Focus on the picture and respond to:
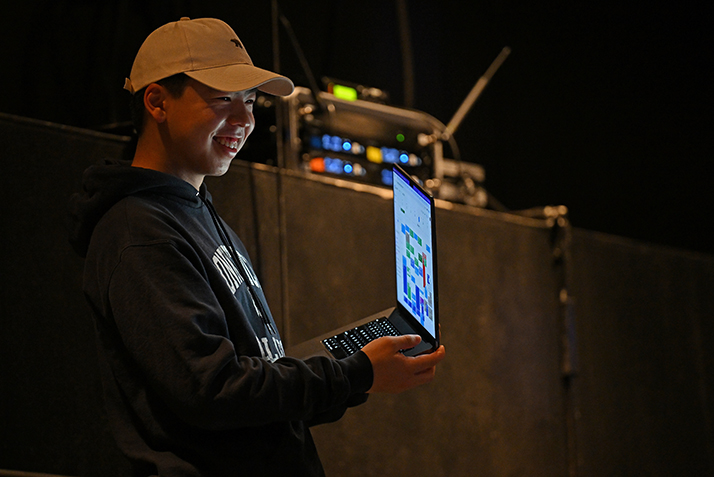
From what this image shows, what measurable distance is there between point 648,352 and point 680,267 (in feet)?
1.21

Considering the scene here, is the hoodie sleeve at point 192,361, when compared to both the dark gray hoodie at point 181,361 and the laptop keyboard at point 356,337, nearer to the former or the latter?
the dark gray hoodie at point 181,361

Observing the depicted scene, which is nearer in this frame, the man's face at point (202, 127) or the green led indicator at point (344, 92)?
the man's face at point (202, 127)

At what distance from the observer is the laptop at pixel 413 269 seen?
1473 millimetres

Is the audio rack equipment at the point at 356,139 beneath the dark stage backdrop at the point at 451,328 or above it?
above

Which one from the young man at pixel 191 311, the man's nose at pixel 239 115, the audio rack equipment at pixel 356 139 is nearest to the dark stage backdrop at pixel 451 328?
the audio rack equipment at pixel 356 139

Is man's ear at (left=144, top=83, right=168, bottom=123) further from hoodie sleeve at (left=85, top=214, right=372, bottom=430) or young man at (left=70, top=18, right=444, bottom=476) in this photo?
hoodie sleeve at (left=85, top=214, right=372, bottom=430)

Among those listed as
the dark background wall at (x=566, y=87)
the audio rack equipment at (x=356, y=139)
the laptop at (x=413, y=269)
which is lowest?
the laptop at (x=413, y=269)

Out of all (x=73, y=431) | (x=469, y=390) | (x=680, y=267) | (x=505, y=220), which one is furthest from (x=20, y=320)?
(x=680, y=267)

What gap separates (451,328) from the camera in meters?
2.31

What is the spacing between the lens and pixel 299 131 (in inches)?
87.4

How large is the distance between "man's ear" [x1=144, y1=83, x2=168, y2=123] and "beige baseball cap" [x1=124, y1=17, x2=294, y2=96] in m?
0.01

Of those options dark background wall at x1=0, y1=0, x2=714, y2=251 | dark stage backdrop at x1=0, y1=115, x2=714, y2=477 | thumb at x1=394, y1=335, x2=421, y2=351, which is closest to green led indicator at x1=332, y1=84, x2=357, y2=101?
dark background wall at x1=0, y1=0, x2=714, y2=251

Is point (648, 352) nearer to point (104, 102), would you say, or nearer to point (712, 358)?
point (712, 358)

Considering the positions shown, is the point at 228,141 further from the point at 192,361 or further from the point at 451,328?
the point at 451,328
